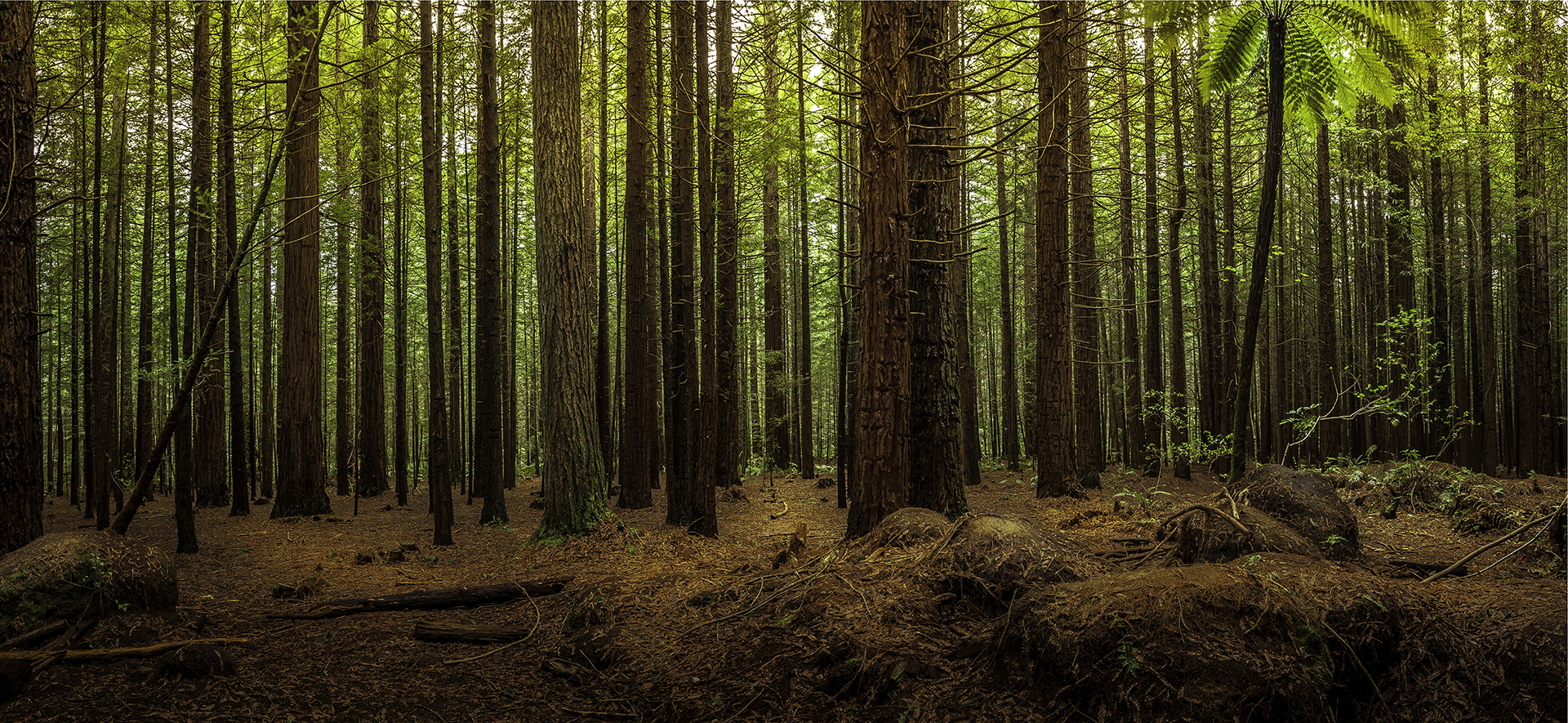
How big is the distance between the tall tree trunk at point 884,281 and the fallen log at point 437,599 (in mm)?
3034

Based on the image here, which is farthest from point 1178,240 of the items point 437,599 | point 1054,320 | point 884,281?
point 437,599

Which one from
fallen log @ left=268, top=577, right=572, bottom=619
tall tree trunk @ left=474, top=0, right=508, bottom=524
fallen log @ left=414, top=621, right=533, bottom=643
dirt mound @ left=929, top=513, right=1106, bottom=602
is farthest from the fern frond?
fallen log @ left=414, top=621, right=533, bottom=643

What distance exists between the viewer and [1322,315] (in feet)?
52.4

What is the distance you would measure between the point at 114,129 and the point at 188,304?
10.1m

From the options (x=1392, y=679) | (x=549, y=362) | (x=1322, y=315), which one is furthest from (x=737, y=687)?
(x=1322, y=315)

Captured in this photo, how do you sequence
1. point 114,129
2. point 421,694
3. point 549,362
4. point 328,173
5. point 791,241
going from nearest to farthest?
1. point 421,694
2. point 549,362
3. point 114,129
4. point 328,173
5. point 791,241

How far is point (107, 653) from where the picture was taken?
455cm

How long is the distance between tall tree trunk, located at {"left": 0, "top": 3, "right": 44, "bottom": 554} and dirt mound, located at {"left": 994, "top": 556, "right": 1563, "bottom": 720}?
785cm

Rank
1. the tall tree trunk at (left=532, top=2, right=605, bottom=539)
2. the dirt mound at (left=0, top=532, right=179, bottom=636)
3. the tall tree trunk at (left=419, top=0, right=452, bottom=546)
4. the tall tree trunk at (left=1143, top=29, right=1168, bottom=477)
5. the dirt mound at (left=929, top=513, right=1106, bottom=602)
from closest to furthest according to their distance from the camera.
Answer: the dirt mound at (left=929, top=513, right=1106, bottom=602), the dirt mound at (left=0, top=532, right=179, bottom=636), the tall tree trunk at (left=532, top=2, right=605, bottom=539), the tall tree trunk at (left=419, top=0, right=452, bottom=546), the tall tree trunk at (left=1143, top=29, right=1168, bottom=477)

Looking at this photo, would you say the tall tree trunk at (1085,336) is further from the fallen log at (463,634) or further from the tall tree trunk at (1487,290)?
the fallen log at (463,634)

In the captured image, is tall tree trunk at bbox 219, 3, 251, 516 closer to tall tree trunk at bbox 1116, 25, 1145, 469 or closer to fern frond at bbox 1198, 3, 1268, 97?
fern frond at bbox 1198, 3, 1268, 97

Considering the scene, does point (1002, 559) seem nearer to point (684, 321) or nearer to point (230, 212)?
point (684, 321)

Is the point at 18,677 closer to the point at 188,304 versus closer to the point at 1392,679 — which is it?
the point at 188,304

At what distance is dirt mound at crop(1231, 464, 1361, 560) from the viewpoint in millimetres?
5270
